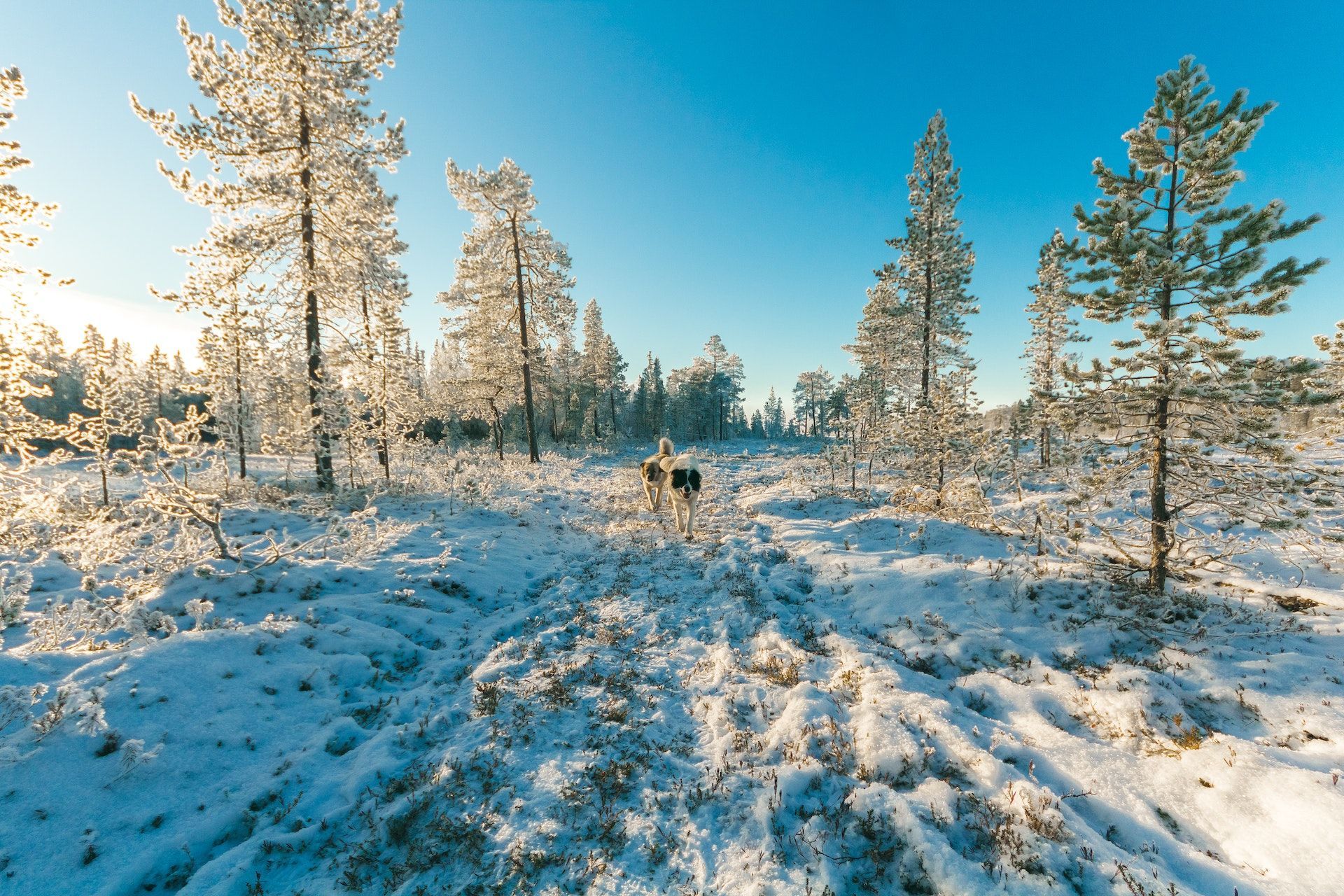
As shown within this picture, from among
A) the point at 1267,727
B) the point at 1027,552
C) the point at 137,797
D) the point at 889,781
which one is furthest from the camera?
the point at 1027,552

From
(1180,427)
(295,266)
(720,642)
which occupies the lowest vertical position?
(720,642)

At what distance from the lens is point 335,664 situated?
5367 millimetres

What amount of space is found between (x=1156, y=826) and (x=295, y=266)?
16651 millimetres

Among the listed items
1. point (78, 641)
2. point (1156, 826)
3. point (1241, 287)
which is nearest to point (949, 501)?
point (1241, 287)

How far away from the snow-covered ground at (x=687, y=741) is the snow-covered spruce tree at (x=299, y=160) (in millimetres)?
7129

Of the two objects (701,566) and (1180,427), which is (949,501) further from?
(701,566)

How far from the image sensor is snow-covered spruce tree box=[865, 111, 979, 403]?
67.3 feet

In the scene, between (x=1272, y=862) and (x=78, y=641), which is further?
(x=78, y=641)

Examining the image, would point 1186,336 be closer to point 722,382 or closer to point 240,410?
point 240,410

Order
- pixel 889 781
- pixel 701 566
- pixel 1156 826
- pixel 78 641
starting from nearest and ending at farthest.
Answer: pixel 1156 826 → pixel 889 781 → pixel 78 641 → pixel 701 566

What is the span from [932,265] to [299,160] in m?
23.1

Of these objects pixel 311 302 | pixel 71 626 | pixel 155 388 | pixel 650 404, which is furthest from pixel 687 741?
pixel 155 388

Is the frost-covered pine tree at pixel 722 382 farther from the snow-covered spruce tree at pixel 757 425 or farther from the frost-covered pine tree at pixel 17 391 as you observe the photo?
the frost-covered pine tree at pixel 17 391

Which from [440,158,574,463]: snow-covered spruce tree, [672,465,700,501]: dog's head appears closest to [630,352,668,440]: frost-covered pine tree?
[440,158,574,463]: snow-covered spruce tree
